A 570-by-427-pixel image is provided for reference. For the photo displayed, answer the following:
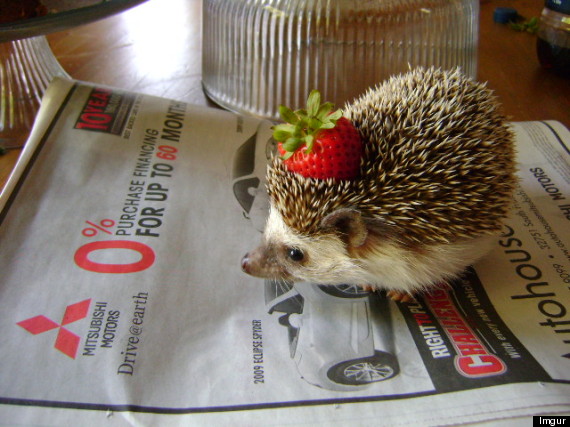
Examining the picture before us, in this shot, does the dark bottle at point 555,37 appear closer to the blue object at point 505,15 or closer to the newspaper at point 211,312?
the blue object at point 505,15

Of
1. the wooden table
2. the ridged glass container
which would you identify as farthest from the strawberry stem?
the wooden table

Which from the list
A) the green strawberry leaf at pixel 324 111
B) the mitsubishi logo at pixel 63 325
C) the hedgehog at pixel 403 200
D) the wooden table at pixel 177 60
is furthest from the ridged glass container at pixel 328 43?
the mitsubishi logo at pixel 63 325

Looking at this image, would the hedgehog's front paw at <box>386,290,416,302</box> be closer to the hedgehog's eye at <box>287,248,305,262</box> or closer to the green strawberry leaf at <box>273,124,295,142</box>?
the hedgehog's eye at <box>287,248,305,262</box>

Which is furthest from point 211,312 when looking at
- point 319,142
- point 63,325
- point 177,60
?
point 177,60

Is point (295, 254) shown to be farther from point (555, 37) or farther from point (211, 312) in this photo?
Result: point (555, 37)

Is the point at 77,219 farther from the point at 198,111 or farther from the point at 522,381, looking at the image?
the point at 522,381

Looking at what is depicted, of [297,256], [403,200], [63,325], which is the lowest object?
[63,325]

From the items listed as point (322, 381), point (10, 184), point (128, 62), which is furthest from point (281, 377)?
point (128, 62)
